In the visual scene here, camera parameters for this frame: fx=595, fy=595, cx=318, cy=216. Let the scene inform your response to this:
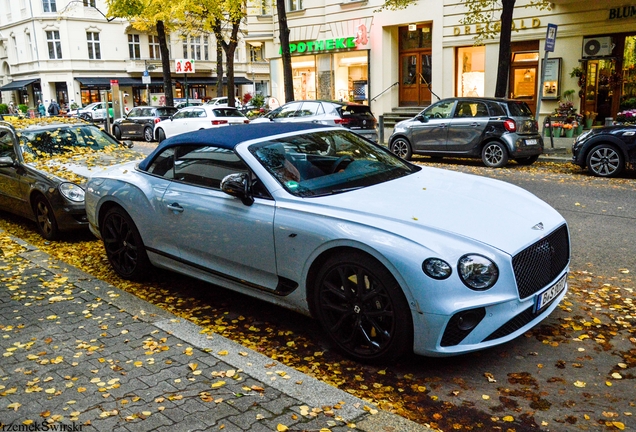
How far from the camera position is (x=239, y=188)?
462cm

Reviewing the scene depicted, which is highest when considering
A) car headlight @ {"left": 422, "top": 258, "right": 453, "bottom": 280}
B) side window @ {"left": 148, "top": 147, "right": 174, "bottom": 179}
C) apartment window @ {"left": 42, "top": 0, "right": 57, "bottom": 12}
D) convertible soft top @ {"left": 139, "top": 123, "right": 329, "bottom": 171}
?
apartment window @ {"left": 42, "top": 0, "right": 57, "bottom": 12}

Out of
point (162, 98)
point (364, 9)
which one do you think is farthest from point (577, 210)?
point (162, 98)

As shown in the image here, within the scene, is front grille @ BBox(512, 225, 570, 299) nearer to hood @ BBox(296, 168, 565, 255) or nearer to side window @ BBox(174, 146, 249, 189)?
hood @ BBox(296, 168, 565, 255)

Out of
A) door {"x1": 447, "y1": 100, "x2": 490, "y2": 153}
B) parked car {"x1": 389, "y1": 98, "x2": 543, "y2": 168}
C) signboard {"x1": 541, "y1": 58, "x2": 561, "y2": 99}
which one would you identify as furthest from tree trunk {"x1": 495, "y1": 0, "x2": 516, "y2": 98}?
signboard {"x1": 541, "y1": 58, "x2": 561, "y2": 99}

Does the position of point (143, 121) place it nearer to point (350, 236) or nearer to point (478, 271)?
point (350, 236)

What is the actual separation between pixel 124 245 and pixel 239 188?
2052mm

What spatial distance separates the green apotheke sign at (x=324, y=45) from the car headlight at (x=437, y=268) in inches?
994

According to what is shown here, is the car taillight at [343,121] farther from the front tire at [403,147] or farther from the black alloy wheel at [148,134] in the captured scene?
the black alloy wheel at [148,134]

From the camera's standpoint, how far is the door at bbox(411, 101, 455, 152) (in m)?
14.7

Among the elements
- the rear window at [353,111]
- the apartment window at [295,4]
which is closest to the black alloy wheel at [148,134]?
the apartment window at [295,4]

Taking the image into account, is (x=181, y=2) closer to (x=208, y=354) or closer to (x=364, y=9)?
(x=364, y=9)

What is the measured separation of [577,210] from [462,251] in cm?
610

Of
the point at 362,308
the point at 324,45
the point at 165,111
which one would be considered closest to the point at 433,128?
the point at 362,308

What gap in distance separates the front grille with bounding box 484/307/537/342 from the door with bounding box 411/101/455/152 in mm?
11203
